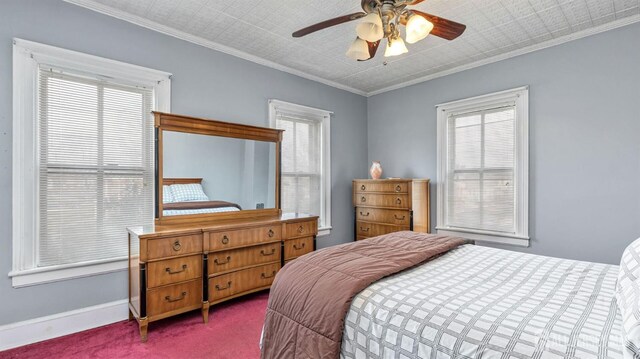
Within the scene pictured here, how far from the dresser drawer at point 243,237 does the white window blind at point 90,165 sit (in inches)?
27.8

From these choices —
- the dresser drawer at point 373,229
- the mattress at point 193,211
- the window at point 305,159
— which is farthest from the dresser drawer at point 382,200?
the mattress at point 193,211

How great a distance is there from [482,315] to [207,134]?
8.80ft

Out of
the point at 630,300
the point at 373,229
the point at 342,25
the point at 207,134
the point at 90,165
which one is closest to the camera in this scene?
the point at 630,300

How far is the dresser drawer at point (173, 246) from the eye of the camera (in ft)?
7.44

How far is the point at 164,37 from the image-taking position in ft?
9.27

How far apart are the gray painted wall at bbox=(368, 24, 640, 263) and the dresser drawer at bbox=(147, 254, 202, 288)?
3356mm

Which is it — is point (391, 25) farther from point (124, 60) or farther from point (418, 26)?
point (124, 60)

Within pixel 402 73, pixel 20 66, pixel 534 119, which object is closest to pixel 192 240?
pixel 20 66

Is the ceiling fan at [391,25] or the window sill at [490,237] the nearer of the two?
the ceiling fan at [391,25]

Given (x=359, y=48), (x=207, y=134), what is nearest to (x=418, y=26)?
(x=359, y=48)

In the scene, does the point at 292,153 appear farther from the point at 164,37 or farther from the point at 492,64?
the point at 492,64

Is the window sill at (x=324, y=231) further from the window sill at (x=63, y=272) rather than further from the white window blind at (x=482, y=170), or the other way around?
the window sill at (x=63, y=272)

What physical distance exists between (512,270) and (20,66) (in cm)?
355

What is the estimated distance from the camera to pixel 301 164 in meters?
4.01
